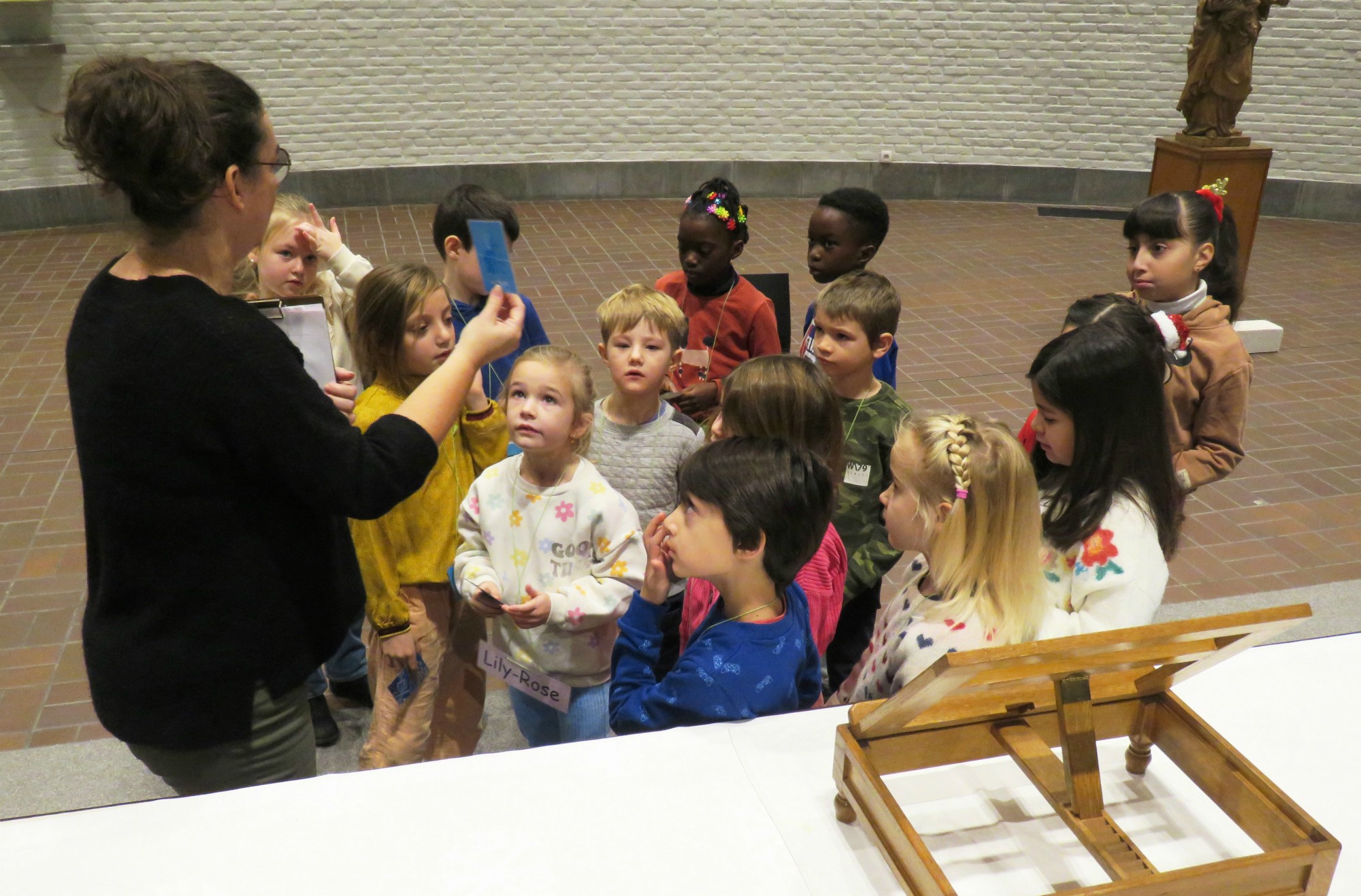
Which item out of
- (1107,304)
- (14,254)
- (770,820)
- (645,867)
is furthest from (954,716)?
(14,254)

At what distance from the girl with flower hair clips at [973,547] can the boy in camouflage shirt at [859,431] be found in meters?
0.75

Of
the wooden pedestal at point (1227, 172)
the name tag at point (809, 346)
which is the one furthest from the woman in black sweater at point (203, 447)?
the wooden pedestal at point (1227, 172)

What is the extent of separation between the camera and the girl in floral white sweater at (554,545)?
2264 millimetres

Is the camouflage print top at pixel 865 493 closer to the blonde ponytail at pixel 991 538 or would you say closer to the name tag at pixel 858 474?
the name tag at pixel 858 474

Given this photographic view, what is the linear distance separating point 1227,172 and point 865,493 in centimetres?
543

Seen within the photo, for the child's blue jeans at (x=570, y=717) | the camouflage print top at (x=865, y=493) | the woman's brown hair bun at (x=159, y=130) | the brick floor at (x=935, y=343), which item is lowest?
the brick floor at (x=935, y=343)

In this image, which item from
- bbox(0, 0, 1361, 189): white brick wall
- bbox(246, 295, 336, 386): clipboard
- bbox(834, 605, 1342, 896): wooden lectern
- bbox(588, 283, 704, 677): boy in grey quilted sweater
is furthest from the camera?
bbox(0, 0, 1361, 189): white brick wall

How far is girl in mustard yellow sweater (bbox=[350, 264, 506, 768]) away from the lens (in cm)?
241

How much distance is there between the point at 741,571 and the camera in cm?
181

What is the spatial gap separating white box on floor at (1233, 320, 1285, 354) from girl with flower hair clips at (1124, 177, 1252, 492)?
3.28 meters

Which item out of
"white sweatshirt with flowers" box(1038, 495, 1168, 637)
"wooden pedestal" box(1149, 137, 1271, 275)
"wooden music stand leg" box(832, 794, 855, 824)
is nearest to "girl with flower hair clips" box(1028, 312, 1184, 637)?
"white sweatshirt with flowers" box(1038, 495, 1168, 637)

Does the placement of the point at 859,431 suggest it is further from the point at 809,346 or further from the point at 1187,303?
the point at 1187,303

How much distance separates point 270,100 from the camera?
9.15 m

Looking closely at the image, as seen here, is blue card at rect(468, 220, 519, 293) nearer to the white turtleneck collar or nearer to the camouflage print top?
the camouflage print top
